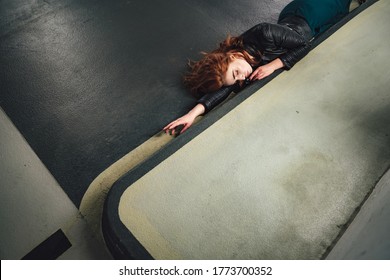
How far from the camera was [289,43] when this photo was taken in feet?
6.97

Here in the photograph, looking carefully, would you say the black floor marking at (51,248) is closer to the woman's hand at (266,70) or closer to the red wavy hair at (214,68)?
the red wavy hair at (214,68)

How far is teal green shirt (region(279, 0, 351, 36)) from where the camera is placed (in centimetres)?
243

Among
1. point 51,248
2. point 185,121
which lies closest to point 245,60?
point 185,121

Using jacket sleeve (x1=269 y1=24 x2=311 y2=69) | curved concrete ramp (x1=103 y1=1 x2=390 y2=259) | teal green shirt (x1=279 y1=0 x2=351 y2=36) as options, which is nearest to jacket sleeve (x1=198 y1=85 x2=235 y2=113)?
curved concrete ramp (x1=103 y1=1 x2=390 y2=259)

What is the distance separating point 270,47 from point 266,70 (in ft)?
0.73

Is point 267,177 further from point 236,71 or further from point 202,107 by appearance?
point 236,71

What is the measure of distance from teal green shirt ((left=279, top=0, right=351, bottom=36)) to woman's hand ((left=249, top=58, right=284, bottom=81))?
0.63 metres

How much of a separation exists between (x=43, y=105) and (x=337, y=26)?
2.67 m

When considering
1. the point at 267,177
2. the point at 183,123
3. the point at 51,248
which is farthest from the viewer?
the point at 183,123

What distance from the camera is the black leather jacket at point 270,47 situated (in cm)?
205

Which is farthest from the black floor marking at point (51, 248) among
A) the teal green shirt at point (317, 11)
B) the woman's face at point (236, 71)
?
the teal green shirt at point (317, 11)

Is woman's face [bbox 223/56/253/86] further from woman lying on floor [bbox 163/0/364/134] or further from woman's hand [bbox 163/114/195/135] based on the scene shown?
woman's hand [bbox 163/114/195/135]

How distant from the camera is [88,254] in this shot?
1526mm

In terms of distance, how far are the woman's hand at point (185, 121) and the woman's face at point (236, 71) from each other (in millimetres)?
281
